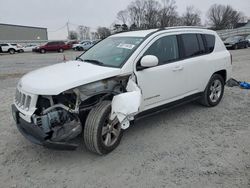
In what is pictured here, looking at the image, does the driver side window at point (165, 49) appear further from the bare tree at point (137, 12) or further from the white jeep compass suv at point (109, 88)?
the bare tree at point (137, 12)

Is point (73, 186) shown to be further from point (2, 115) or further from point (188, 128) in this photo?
point (2, 115)

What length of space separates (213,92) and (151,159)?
2718 mm

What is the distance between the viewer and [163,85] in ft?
12.3

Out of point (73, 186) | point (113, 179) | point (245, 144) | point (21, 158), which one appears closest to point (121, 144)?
point (113, 179)

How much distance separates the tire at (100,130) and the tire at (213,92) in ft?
8.13

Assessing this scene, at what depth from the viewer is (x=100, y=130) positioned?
298 centimetres

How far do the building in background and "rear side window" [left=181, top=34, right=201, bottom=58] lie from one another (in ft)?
205

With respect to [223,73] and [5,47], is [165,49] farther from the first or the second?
[5,47]

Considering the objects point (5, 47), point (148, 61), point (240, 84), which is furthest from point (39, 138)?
point (5, 47)

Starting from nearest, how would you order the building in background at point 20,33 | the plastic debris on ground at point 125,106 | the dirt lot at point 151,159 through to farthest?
the dirt lot at point 151,159 < the plastic debris on ground at point 125,106 < the building in background at point 20,33

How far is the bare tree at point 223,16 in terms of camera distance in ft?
249

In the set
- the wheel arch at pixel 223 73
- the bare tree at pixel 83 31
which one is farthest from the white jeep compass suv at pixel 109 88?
the bare tree at pixel 83 31

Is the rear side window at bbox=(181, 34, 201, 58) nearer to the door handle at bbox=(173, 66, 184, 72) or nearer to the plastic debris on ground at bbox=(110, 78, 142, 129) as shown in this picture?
the door handle at bbox=(173, 66, 184, 72)

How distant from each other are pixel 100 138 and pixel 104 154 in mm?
301
